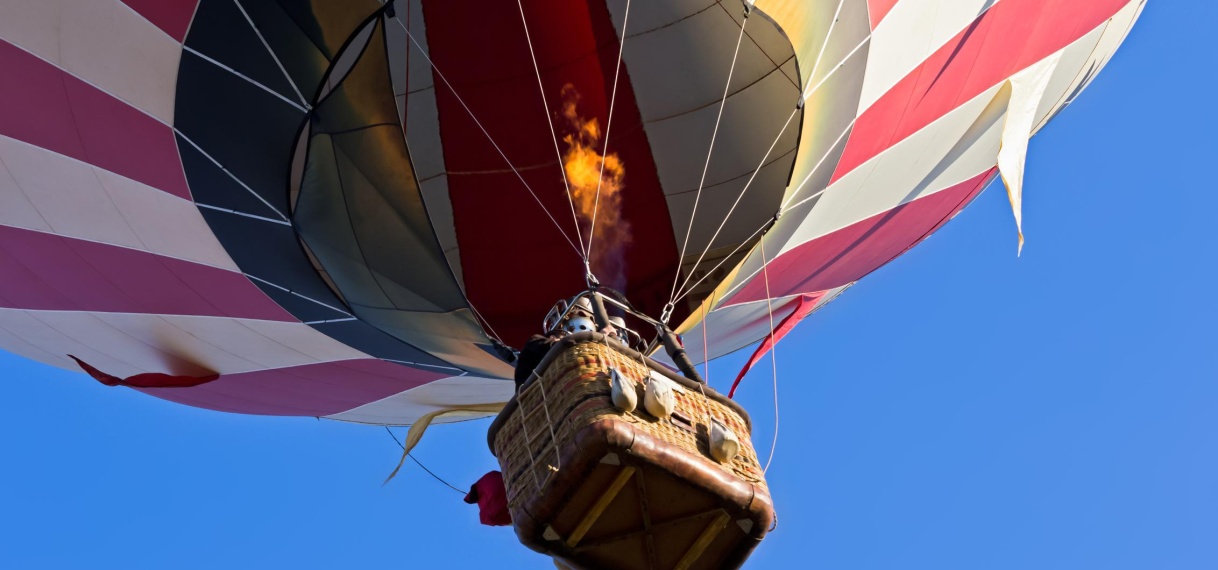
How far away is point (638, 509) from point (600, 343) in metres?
0.48

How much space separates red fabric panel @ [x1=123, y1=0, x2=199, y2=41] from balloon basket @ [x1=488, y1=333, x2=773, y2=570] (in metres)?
1.74

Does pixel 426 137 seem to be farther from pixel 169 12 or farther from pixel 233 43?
pixel 169 12

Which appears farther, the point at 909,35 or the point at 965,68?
the point at 965,68

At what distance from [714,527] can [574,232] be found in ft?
5.10

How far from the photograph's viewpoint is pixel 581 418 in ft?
12.0

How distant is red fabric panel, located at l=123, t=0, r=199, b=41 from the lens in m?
4.58

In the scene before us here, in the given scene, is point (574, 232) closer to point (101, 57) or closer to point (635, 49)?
point (635, 49)

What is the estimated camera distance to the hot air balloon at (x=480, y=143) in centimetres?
473

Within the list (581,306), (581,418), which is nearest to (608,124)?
(581,306)

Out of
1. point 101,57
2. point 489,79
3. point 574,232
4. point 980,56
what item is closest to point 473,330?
point 574,232

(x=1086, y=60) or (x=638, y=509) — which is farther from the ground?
(x=1086, y=60)

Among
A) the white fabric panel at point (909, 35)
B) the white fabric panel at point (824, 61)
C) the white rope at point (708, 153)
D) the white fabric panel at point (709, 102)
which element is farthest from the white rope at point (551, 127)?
the white fabric panel at point (909, 35)

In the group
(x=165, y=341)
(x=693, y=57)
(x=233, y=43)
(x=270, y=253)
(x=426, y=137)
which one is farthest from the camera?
(x=165, y=341)

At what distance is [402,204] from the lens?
4996 millimetres
